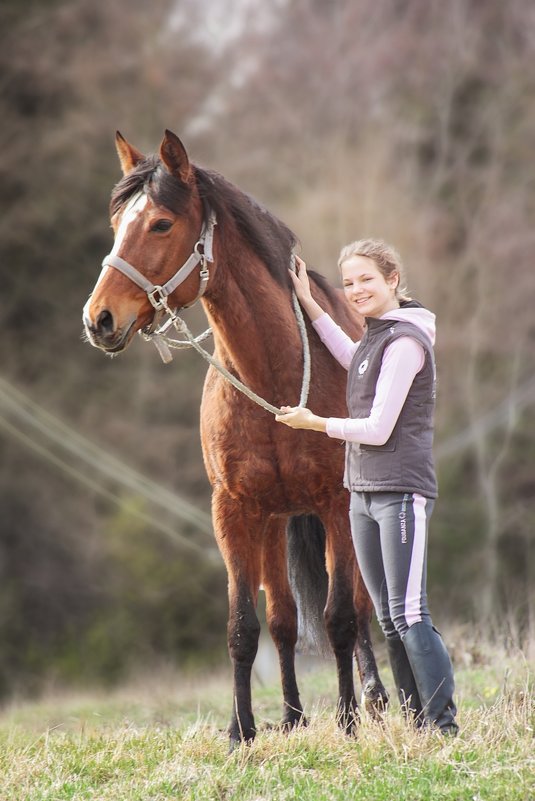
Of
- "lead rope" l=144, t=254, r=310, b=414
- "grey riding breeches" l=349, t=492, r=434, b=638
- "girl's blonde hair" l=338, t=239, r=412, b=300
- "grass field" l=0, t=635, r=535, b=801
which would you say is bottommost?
"grass field" l=0, t=635, r=535, b=801

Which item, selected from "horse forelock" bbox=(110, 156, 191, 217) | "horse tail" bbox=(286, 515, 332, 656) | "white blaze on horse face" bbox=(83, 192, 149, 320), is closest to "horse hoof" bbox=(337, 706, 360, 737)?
"horse tail" bbox=(286, 515, 332, 656)

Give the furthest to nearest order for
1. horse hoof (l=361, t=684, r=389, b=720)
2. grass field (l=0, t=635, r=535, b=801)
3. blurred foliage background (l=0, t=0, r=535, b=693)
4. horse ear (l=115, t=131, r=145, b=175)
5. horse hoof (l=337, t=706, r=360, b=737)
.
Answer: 1. blurred foliage background (l=0, t=0, r=535, b=693)
2. horse hoof (l=361, t=684, r=389, b=720)
3. horse ear (l=115, t=131, r=145, b=175)
4. horse hoof (l=337, t=706, r=360, b=737)
5. grass field (l=0, t=635, r=535, b=801)

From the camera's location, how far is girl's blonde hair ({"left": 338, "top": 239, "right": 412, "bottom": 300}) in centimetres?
423

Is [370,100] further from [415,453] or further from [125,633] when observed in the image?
[415,453]

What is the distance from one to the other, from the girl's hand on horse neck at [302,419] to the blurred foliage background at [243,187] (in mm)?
11112

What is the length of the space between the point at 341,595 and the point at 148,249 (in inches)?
63.4

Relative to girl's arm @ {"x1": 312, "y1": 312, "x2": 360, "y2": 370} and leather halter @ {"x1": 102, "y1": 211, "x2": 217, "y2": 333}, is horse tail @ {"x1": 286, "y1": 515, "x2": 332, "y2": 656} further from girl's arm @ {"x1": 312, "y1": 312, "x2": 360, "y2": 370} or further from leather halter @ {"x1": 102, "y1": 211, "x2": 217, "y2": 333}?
leather halter @ {"x1": 102, "y1": 211, "x2": 217, "y2": 333}

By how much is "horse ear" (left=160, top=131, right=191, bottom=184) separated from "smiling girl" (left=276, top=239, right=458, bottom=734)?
0.72 meters

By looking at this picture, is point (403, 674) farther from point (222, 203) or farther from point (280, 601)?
point (222, 203)

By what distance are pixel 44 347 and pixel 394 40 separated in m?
8.36

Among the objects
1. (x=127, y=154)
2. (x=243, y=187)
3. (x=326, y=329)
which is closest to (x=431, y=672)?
(x=326, y=329)

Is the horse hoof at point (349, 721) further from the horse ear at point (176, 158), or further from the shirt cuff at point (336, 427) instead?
the horse ear at point (176, 158)

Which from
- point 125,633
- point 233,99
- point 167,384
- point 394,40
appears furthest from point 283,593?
point 394,40

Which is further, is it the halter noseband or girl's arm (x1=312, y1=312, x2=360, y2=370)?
girl's arm (x1=312, y1=312, x2=360, y2=370)
